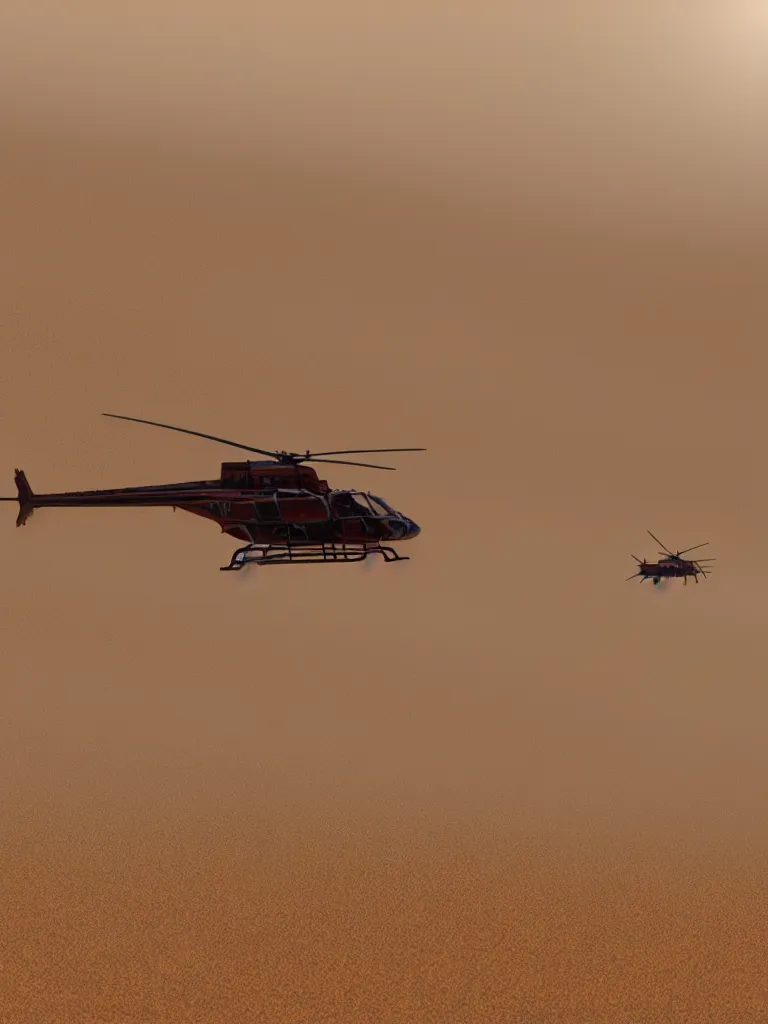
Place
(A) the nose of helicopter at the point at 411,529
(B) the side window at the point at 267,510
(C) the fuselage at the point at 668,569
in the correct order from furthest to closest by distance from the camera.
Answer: (C) the fuselage at the point at 668,569
(A) the nose of helicopter at the point at 411,529
(B) the side window at the point at 267,510

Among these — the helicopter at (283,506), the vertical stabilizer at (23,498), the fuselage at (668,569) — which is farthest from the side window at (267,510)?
the fuselage at (668,569)

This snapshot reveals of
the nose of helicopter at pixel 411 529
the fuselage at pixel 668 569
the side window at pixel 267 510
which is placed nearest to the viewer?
the side window at pixel 267 510

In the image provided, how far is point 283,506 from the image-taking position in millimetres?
33562

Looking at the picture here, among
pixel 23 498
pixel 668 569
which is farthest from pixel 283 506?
pixel 668 569

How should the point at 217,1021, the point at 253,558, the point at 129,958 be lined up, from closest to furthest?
the point at 253,558 → the point at 217,1021 → the point at 129,958

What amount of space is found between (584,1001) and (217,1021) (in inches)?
1427

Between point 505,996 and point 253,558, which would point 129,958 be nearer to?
point 505,996

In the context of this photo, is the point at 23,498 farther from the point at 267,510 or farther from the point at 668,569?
the point at 668,569

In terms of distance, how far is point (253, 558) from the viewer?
3278cm

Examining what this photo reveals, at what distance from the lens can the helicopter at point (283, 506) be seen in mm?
33719

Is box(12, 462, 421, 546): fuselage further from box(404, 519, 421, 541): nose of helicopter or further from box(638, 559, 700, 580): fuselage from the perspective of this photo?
box(638, 559, 700, 580): fuselage

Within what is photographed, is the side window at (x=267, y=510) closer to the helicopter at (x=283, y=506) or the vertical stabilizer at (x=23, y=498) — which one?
the helicopter at (x=283, y=506)

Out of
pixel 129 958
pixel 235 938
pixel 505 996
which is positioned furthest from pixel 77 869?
pixel 505 996

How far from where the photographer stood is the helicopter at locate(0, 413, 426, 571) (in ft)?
111
